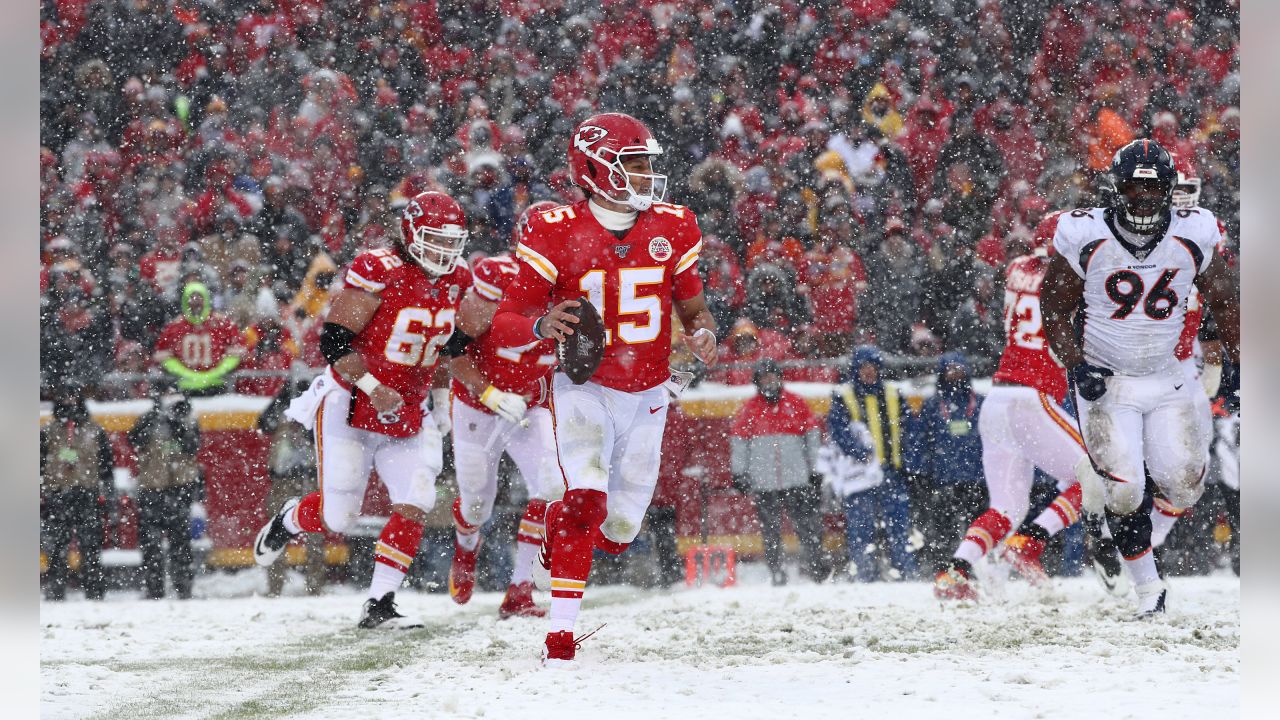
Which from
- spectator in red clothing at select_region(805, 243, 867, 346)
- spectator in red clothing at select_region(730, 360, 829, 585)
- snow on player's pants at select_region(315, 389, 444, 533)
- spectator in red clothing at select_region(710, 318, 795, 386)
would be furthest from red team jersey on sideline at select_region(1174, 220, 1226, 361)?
snow on player's pants at select_region(315, 389, 444, 533)

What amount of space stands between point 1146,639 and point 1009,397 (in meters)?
2.05

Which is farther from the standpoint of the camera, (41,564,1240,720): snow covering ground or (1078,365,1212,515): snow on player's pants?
(1078,365,1212,515): snow on player's pants

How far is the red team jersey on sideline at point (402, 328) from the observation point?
273 inches

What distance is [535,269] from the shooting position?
570 cm

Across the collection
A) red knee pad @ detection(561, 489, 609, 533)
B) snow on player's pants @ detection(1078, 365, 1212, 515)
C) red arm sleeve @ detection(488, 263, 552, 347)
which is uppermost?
red arm sleeve @ detection(488, 263, 552, 347)

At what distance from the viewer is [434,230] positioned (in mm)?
6844

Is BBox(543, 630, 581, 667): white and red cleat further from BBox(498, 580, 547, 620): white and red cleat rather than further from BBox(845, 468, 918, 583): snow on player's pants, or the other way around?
BBox(845, 468, 918, 583): snow on player's pants

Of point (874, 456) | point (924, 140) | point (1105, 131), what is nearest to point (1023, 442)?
point (874, 456)

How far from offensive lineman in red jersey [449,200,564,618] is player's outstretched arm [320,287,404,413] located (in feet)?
1.48

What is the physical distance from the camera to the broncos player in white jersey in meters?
6.51

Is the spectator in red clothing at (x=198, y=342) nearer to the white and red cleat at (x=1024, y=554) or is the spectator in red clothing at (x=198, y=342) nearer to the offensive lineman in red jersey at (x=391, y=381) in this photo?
the offensive lineman in red jersey at (x=391, y=381)

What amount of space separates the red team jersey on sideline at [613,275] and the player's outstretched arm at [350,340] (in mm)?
1261

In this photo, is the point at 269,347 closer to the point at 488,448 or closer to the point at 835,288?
the point at 488,448

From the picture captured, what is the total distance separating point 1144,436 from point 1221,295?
0.69m
